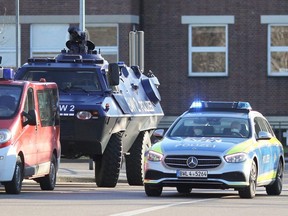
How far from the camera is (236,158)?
62.0 ft

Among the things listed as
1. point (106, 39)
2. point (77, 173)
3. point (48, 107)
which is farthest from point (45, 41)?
point (48, 107)

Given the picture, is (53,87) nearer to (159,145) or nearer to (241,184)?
(159,145)

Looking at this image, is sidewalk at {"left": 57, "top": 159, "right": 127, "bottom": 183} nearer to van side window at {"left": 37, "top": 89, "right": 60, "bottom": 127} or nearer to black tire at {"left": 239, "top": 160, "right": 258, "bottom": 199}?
van side window at {"left": 37, "top": 89, "right": 60, "bottom": 127}

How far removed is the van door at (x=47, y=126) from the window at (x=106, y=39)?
73.3 feet

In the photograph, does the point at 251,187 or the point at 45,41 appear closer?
the point at 251,187

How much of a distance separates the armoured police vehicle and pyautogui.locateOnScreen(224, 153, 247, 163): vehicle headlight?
4397mm

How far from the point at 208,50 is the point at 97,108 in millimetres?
23142

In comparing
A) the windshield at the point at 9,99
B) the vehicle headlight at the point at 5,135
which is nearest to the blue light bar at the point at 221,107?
the windshield at the point at 9,99

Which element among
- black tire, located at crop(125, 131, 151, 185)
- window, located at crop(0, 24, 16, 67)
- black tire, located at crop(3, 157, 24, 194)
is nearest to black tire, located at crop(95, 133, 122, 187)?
black tire, located at crop(125, 131, 151, 185)

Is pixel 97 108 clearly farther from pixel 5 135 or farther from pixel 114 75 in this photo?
pixel 5 135

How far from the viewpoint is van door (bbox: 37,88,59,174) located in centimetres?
2084

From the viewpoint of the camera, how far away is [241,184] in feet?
61.9

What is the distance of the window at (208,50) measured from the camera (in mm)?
45469

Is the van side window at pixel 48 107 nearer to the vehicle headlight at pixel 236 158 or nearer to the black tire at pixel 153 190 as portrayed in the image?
the black tire at pixel 153 190
